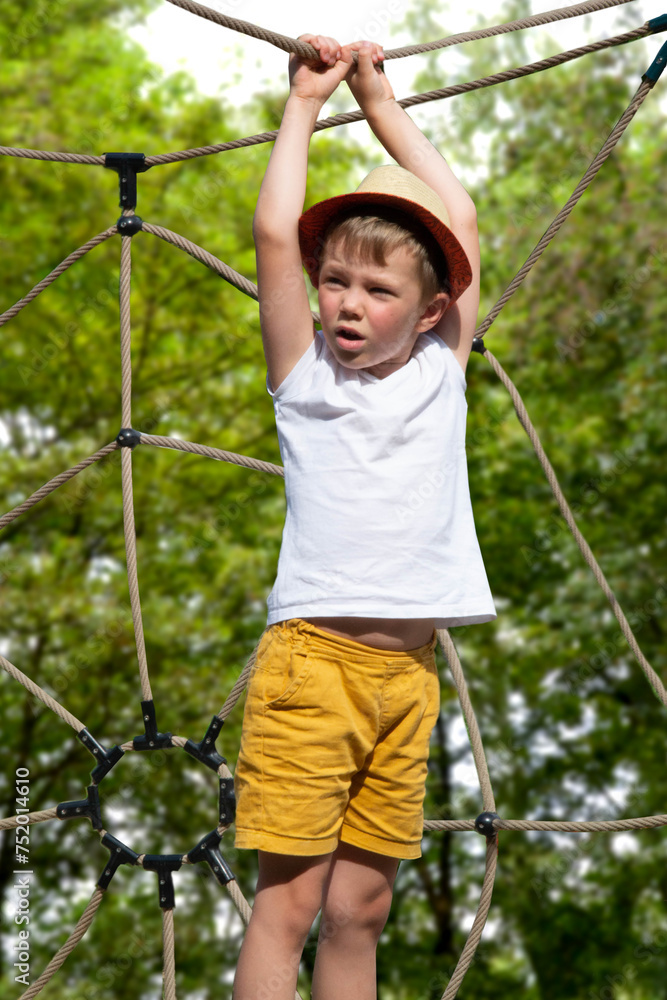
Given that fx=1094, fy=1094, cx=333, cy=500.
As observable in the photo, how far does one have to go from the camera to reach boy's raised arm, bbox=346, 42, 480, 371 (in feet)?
3.89

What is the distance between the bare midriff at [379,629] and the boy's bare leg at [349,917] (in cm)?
22

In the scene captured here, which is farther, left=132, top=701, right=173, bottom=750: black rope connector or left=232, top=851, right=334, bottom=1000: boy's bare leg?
left=132, top=701, right=173, bottom=750: black rope connector

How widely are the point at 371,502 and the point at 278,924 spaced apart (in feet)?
1.33

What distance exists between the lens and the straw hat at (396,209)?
1.06m

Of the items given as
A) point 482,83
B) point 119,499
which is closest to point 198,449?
point 482,83

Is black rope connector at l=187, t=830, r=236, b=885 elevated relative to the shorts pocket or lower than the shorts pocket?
lower

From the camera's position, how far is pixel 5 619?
180 inches

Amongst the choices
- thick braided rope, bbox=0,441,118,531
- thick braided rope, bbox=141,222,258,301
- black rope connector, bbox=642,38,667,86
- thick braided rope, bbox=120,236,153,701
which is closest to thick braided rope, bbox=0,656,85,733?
thick braided rope, bbox=120,236,153,701

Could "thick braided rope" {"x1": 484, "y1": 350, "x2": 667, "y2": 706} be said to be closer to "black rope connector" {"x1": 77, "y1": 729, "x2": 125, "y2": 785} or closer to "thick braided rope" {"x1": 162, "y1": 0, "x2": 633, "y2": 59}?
"thick braided rope" {"x1": 162, "y1": 0, "x2": 633, "y2": 59}

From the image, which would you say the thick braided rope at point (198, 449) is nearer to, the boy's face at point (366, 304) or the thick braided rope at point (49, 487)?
the thick braided rope at point (49, 487)

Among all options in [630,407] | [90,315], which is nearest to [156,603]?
[90,315]

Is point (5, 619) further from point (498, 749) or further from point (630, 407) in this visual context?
point (630, 407)

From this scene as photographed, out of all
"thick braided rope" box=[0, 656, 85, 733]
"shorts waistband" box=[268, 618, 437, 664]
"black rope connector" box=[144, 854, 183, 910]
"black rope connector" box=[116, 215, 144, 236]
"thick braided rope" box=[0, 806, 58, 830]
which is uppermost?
"black rope connector" box=[116, 215, 144, 236]

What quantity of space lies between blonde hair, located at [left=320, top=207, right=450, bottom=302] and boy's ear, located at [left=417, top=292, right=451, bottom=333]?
15 mm
